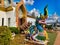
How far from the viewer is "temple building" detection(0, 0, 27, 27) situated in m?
18.9

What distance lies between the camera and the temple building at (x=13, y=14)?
62.0ft

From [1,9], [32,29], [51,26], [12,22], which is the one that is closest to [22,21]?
[12,22]

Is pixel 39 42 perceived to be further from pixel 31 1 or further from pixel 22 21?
pixel 31 1

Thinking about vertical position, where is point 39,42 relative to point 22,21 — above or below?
below

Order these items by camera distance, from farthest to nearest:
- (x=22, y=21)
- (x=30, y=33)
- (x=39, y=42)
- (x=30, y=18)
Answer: (x=30, y=18)
(x=22, y=21)
(x=30, y=33)
(x=39, y=42)

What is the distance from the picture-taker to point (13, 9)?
18.8 metres

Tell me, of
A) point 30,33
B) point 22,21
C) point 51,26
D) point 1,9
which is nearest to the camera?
point 30,33

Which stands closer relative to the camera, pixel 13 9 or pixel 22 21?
pixel 13 9

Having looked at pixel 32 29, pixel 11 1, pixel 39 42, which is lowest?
pixel 39 42

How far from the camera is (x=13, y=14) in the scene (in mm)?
18969

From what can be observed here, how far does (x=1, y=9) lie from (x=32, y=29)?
26.0 ft

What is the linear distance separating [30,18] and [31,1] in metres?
2.21

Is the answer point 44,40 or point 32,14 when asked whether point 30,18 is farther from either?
point 44,40

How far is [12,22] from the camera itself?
1920cm
